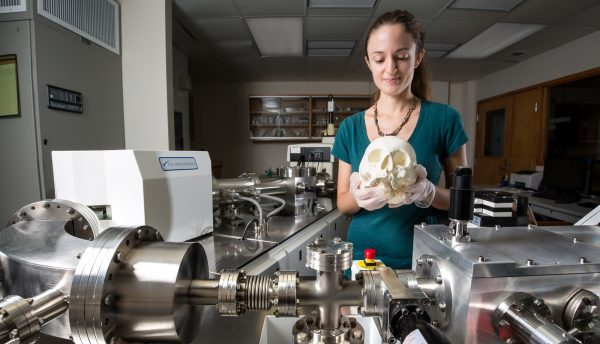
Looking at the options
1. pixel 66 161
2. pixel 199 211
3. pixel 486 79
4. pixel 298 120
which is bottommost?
pixel 199 211

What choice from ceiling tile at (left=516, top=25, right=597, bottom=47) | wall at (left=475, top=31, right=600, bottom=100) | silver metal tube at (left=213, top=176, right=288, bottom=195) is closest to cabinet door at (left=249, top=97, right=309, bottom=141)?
wall at (left=475, top=31, right=600, bottom=100)

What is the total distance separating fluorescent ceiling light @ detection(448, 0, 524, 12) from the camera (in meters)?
2.46

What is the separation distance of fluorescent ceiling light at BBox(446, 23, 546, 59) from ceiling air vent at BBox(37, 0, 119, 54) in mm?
3337

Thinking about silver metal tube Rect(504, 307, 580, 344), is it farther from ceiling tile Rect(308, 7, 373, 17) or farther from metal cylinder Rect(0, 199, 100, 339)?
ceiling tile Rect(308, 7, 373, 17)

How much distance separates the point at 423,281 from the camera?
34cm

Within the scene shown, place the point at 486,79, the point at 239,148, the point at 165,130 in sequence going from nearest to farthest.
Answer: the point at 165,130
the point at 486,79
the point at 239,148

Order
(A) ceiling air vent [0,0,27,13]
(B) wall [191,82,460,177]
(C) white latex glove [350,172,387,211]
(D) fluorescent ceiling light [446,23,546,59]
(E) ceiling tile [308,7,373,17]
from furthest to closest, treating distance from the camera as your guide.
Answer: (B) wall [191,82,460,177], (D) fluorescent ceiling light [446,23,546,59], (E) ceiling tile [308,7,373,17], (A) ceiling air vent [0,0,27,13], (C) white latex glove [350,172,387,211]

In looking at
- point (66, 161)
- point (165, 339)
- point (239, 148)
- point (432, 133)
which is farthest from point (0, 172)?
point (239, 148)

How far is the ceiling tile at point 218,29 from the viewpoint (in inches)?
111

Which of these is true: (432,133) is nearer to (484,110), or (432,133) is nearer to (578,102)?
(578,102)

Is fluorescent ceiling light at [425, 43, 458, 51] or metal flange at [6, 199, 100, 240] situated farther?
fluorescent ceiling light at [425, 43, 458, 51]

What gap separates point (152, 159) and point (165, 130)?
1763 millimetres

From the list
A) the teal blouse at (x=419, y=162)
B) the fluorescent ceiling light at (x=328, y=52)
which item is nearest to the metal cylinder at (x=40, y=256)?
the teal blouse at (x=419, y=162)

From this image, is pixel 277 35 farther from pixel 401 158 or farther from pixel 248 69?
pixel 401 158
